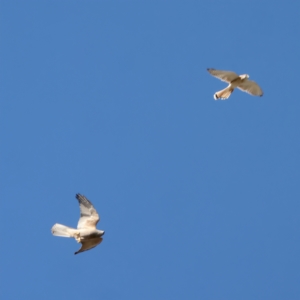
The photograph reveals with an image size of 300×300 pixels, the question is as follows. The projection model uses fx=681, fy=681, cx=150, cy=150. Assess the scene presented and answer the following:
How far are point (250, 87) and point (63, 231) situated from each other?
6.09 m

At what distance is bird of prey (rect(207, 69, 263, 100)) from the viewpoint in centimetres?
1575

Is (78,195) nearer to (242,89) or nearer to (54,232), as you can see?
(54,232)

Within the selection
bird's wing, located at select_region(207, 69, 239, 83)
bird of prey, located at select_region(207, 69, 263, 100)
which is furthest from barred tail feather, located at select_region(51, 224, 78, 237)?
bird's wing, located at select_region(207, 69, 239, 83)

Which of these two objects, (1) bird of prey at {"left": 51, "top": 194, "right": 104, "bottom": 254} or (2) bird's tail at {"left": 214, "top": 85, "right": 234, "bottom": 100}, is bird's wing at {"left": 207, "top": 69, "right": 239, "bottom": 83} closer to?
(2) bird's tail at {"left": 214, "top": 85, "right": 234, "bottom": 100}

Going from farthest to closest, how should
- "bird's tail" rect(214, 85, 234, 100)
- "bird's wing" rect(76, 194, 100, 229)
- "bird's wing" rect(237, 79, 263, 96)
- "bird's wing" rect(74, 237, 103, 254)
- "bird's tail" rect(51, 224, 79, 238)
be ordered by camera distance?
1. "bird's wing" rect(237, 79, 263, 96)
2. "bird's tail" rect(214, 85, 234, 100)
3. "bird's wing" rect(76, 194, 100, 229)
4. "bird's wing" rect(74, 237, 103, 254)
5. "bird's tail" rect(51, 224, 79, 238)

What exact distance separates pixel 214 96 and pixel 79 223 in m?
4.53

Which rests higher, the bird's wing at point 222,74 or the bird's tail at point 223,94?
the bird's wing at point 222,74

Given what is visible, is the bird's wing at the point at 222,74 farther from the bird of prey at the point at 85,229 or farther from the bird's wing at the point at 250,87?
the bird of prey at the point at 85,229

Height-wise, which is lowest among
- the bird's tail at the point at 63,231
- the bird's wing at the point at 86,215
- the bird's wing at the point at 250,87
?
the bird's tail at the point at 63,231

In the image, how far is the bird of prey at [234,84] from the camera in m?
15.8

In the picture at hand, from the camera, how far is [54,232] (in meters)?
13.3

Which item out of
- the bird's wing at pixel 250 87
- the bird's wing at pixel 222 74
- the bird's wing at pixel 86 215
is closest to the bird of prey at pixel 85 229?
the bird's wing at pixel 86 215

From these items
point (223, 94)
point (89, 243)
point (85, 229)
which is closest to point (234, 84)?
point (223, 94)

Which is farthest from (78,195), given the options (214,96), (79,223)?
(214,96)
